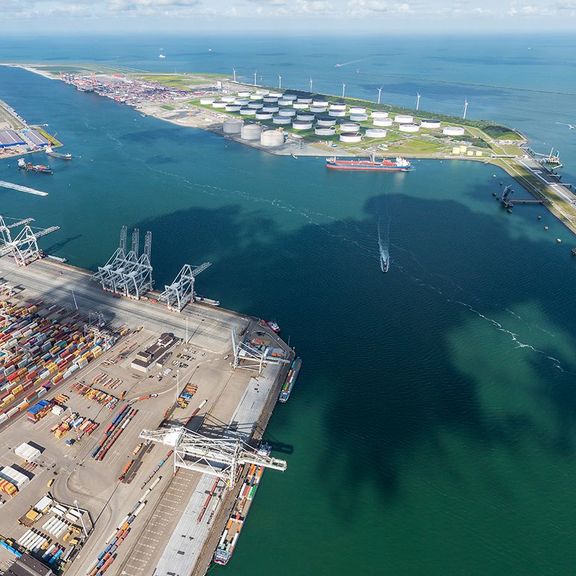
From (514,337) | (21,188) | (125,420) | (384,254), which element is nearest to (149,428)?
(125,420)

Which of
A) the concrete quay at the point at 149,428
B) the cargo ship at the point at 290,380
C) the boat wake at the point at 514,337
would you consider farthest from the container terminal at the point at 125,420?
the boat wake at the point at 514,337

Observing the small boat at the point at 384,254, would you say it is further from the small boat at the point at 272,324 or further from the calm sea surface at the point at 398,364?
the small boat at the point at 272,324

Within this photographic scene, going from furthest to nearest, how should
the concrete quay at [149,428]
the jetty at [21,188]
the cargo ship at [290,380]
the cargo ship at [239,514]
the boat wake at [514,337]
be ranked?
1. the jetty at [21,188]
2. the boat wake at [514,337]
3. the cargo ship at [290,380]
4. the concrete quay at [149,428]
5. the cargo ship at [239,514]

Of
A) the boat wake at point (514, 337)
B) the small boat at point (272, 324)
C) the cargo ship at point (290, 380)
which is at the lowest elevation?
the boat wake at point (514, 337)

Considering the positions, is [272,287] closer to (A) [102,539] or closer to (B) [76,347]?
(B) [76,347]

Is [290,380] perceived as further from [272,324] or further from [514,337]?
[514,337]

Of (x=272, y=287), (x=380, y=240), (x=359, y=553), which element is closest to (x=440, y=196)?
(x=380, y=240)
